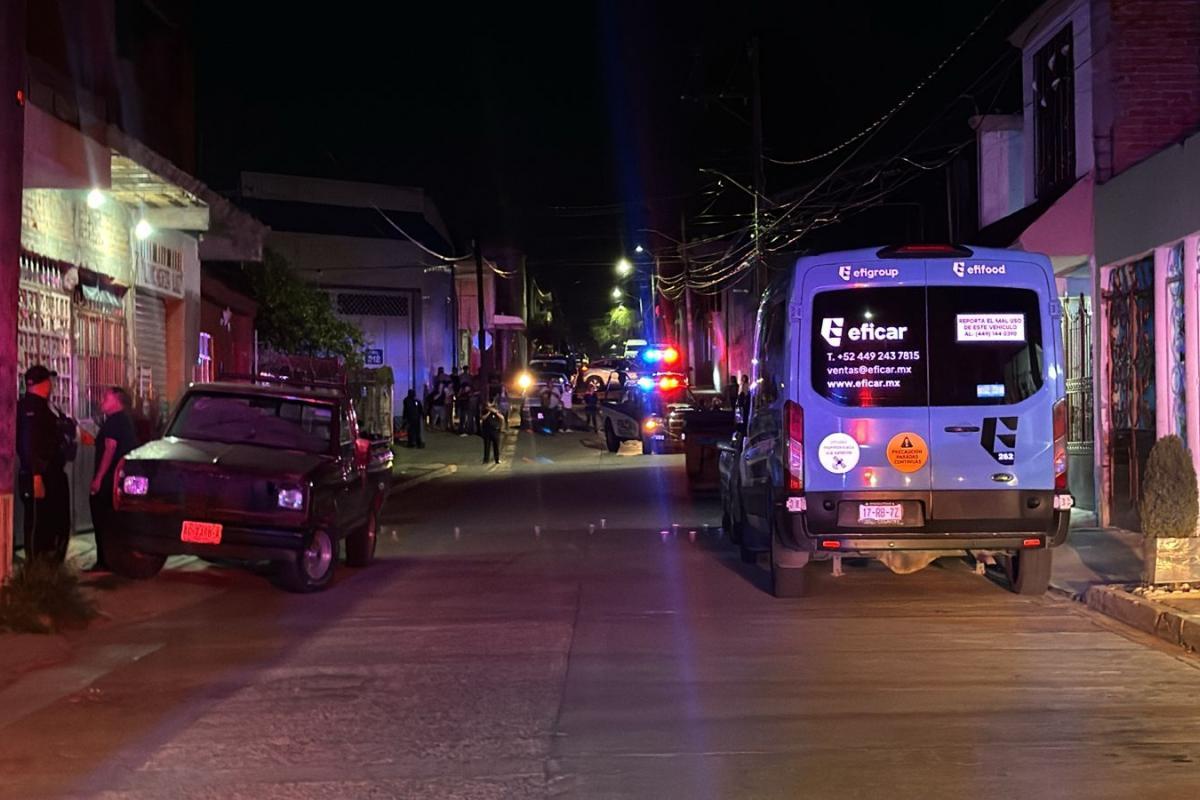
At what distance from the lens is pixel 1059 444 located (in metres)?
10.2

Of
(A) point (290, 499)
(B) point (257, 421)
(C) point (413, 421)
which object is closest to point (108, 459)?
(B) point (257, 421)

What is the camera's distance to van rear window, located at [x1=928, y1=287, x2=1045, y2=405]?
10.2 metres

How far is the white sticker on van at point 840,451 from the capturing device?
1017 centimetres

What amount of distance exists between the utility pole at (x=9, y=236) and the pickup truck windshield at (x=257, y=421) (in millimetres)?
2546

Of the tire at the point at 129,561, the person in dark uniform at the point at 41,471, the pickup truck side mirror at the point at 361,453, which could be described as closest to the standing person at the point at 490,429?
the pickup truck side mirror at the point at 361,453

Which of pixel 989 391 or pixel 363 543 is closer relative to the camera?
pixel 989 391

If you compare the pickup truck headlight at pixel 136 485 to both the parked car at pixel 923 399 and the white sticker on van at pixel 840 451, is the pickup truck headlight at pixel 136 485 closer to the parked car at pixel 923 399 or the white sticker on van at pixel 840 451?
the parked car at pixel 923 399

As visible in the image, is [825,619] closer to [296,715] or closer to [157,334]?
[296,715]

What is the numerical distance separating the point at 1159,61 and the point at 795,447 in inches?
327

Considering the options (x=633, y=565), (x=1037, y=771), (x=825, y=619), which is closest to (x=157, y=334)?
(x=633, y=565)

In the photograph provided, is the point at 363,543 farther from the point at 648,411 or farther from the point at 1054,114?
the point at 648,411

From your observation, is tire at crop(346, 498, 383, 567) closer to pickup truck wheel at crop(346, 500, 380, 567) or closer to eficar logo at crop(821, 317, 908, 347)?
pickup truck wheel at crop(346, 500, 380, 567)

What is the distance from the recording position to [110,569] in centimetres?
1235

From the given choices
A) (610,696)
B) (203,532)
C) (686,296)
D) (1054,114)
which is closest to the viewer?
(610,696)
